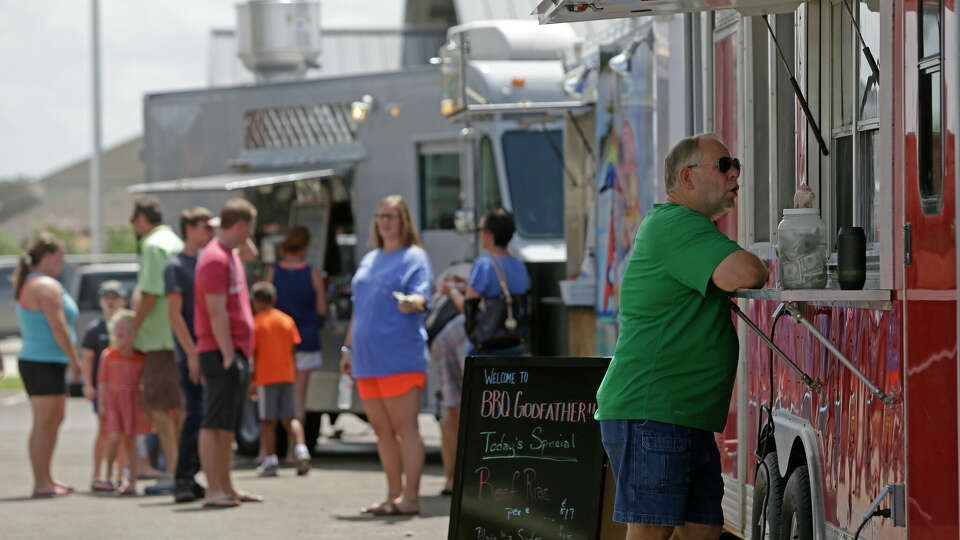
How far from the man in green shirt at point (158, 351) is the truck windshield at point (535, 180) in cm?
266

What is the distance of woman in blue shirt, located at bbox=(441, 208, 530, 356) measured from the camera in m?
10.0

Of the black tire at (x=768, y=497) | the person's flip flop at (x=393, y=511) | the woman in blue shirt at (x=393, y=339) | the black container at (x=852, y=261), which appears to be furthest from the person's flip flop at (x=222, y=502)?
the black container at (x=852, y=261)

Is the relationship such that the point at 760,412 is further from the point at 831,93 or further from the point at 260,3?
the point at 260,3

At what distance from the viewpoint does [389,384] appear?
917cm

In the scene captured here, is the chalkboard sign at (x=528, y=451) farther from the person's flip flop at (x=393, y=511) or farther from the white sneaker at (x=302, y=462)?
the white sneaker at (x=302, y=462)

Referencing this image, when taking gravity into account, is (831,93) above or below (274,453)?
above

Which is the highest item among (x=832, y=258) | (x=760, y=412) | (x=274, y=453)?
(x=832, y=258)

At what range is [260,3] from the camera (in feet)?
53.1

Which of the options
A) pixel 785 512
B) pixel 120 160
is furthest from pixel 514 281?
pixel 120 160

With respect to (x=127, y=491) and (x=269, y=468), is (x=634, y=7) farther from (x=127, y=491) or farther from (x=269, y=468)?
(x=269, y=468)

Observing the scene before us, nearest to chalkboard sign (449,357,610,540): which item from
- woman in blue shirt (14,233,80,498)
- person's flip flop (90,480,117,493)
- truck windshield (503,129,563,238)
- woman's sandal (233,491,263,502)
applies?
woman's sandal (233,491,263,502)

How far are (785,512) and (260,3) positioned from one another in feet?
36.6

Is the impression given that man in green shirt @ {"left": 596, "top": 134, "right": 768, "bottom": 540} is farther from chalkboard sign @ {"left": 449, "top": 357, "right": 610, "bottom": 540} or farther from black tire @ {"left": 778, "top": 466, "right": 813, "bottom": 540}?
chalkboard sign @ {"left": 449, "top": 357, "right": 610, "bottom": 540}

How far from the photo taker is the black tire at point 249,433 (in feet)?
43.6
